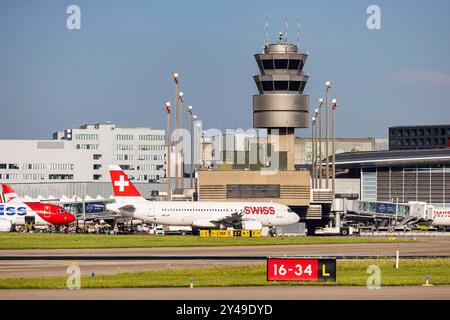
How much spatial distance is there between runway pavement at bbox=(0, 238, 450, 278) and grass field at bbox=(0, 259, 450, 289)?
454 cm

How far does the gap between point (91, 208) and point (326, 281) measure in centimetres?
11746

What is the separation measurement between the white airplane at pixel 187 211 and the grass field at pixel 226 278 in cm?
Answer: 6788

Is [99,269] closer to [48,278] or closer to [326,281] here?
[48,278]

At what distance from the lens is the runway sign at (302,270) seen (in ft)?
214

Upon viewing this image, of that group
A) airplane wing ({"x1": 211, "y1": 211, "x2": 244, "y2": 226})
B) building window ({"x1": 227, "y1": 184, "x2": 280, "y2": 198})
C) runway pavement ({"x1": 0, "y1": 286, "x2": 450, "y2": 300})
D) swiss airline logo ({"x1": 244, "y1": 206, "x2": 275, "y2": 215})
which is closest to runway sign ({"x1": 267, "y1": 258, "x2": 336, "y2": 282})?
runway pavement ({"x1": 0, "y1": 286, "x2": 450, "y2": 300})

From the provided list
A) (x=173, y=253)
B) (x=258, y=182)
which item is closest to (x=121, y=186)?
(x=258, y=182)

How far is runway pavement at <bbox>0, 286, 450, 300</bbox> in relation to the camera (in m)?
57.3

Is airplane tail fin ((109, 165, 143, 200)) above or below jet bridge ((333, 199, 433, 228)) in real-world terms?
above

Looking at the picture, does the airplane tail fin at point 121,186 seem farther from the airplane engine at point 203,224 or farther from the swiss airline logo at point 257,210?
the swiss airline logo at point 257,210

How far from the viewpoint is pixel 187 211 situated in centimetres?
14912

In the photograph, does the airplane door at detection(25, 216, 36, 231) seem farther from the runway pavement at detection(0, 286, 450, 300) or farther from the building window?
the runway pavement at detection(0, 286, 450, 300)

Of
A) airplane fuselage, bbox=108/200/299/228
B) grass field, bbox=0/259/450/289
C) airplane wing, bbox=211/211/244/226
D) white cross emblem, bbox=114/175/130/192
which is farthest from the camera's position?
airplane wing, bbox=211/211/244/226

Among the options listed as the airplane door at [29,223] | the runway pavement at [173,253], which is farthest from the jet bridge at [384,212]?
the runway pavement at [173,253]
